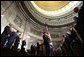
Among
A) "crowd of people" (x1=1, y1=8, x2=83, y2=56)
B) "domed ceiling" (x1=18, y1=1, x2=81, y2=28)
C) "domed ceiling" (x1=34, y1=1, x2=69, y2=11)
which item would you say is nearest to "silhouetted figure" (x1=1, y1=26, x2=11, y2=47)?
"crowd of people" (x1=1, y1=8, x2=83, y2=56)

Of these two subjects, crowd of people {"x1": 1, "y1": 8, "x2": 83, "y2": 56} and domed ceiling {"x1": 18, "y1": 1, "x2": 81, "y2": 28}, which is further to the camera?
domed ceiling {"x1": 18, "y1": 1, "x2": 81, "y2": 28}

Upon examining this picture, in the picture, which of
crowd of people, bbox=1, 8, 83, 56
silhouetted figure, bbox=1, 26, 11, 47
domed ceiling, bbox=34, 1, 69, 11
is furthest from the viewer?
domed ceiling, bbox=34, 1, 69, 11

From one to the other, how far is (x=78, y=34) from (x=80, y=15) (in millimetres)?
651

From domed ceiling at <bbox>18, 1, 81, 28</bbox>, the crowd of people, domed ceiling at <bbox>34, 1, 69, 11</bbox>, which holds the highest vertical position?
domed ceiling at <bbox>34, 1, 69, 11</bbox>

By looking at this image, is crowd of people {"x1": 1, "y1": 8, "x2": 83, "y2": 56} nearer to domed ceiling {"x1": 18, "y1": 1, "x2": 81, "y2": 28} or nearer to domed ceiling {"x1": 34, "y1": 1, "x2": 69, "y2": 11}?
domed ceiling {"x1": 18, "y1": 1, "x2": 81, "y2": 28}

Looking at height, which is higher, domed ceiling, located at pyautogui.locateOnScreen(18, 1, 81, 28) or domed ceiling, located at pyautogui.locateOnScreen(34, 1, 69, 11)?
domed ceiling, located at pyautogui.locateOnScreen(34, 1, 69, 11)

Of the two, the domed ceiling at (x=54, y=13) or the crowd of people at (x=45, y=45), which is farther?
the domed ceiling at (x=54, y=13)

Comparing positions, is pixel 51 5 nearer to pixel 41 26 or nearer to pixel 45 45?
pixel 41 26

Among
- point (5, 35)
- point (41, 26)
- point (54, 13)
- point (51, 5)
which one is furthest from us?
point (51, 5)

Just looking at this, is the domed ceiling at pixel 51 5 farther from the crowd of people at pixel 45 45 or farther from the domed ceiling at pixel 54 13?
the crowd of people at pixel 45 45

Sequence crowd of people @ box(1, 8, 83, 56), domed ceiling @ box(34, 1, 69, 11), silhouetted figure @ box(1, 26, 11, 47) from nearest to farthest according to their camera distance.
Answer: crowd of people @ box(1, 8, 83, 56) < silhouetted figure @ box(1, 26, 11, 47) < domed ceiling @ box(34, 1, 69, 11)

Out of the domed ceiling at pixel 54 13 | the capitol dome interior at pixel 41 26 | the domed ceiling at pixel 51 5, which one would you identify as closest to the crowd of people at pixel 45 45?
the capitol dome interior at pixel 41 26

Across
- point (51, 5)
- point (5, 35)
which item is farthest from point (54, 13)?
point (5, 35)

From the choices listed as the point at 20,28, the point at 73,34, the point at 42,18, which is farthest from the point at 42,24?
the point at 73,34
